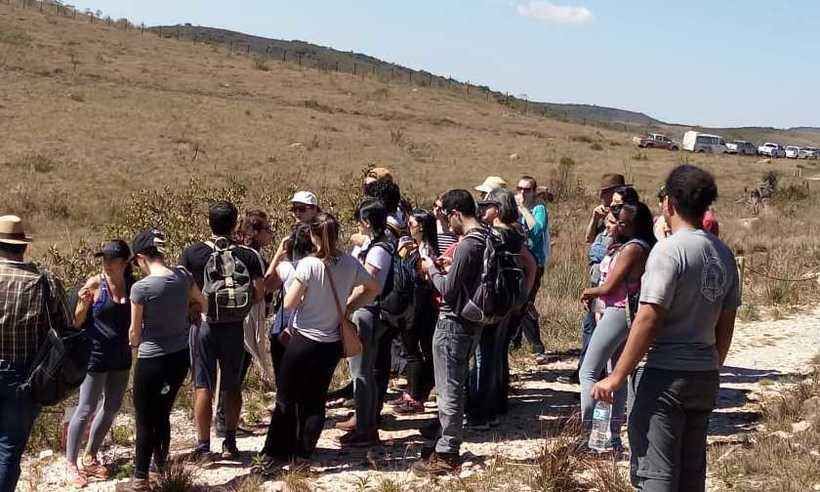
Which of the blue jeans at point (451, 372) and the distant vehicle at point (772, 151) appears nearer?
the blue jeans at point (451, 372)

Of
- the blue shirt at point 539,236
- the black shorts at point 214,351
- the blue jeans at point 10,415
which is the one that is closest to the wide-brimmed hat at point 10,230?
the blue jeans at point 10,415

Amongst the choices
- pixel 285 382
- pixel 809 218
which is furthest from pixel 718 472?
pixel 809 218

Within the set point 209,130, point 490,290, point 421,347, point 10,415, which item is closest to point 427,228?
point 490,290

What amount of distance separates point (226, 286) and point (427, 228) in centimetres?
146

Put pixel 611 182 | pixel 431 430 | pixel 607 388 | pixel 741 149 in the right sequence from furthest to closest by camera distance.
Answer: pixel 741 149 < pixel 611 182 < pixel 431 430 < pixel 607 388

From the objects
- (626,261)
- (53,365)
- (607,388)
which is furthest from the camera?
(626,261)

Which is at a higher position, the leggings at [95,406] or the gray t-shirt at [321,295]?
the gray t-shirt at [321,295]

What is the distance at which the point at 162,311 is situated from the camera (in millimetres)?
4641

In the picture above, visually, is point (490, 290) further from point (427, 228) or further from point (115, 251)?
point (115, 251)

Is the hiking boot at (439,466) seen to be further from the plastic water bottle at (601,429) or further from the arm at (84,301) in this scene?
the arm at (84,301)

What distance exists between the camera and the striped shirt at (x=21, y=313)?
3.99 meters

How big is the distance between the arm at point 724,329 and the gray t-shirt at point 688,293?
8 centimetres

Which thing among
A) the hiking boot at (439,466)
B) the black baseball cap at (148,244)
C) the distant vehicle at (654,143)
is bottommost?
the hiking boot at (439,466)

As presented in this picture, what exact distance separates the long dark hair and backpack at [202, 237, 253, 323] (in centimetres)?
127
